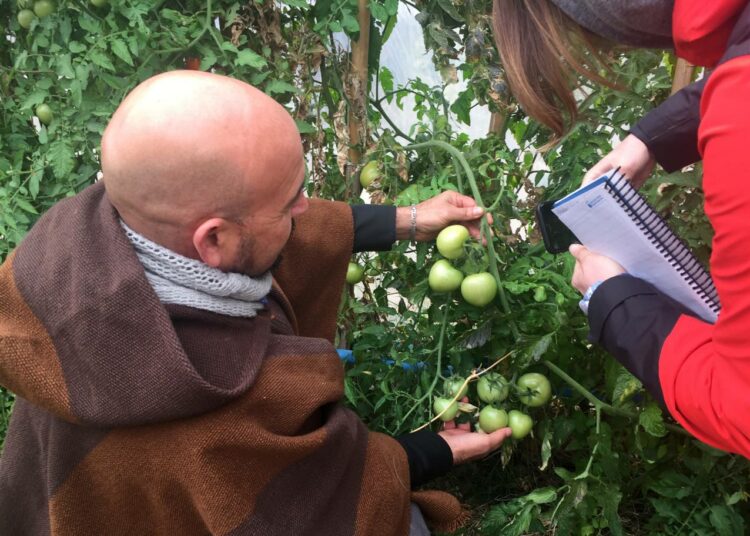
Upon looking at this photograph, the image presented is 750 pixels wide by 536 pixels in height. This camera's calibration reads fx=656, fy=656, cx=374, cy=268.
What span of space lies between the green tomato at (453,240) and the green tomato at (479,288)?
0.06 metres

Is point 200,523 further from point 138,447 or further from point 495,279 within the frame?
point 495,279

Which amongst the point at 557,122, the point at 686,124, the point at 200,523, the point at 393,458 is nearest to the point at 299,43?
the point at 557,122

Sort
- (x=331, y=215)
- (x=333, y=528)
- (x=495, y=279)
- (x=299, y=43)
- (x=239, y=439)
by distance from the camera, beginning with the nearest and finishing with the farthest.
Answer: (x=239, y=439) → (x=333, y=528) → (x=495, y=279) → (x=331, y=215) → (x=299, y=43)

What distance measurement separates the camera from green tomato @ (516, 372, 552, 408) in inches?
55.2

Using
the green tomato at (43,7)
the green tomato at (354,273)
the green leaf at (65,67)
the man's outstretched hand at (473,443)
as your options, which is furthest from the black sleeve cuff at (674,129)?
the green tomato at (43,7)

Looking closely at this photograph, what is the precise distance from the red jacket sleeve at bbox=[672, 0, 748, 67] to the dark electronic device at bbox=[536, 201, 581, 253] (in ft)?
1.30

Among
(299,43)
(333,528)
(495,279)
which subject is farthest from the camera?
(299,43)

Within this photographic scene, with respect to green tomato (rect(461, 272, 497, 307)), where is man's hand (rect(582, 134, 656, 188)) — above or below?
above

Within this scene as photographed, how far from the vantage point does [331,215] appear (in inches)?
57.8

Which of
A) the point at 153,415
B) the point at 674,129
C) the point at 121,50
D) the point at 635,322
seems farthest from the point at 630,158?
the point at 121,50

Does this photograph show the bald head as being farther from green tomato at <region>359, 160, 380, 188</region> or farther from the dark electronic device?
green tomato at <region>359, 160, 380, 188</region>

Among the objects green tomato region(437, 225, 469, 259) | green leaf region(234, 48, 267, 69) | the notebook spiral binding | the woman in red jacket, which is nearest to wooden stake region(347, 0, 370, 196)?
green leaf region(234, 48, 267, 69)

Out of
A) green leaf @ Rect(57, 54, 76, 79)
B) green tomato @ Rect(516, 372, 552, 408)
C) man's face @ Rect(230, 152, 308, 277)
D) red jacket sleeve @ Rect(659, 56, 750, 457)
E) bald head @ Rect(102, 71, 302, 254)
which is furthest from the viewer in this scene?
green leaf @ Rect(57, 54, 76, 79)

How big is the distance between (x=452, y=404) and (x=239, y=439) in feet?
1.70
